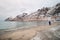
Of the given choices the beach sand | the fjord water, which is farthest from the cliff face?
the beach sand

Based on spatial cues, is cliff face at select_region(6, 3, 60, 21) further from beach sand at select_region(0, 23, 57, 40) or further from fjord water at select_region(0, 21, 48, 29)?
beach sand at select_region(0, 23, 57, 40)

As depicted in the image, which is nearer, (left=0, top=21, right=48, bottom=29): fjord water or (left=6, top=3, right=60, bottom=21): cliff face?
(left=0, top=21, right=48, bottom=29): fjord water

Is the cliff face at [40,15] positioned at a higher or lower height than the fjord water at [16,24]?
higher

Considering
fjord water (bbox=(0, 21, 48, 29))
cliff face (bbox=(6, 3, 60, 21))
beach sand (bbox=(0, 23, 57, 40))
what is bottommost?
beach sand (bbox=(0, 23, 57, 40))

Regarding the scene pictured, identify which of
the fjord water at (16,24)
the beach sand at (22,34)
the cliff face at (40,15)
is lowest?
the beach sand at (22,34)

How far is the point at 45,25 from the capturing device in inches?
81.0

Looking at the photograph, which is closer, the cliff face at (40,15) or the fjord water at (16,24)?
the fjord water at (16,24)

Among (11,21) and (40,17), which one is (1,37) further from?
(40,17)

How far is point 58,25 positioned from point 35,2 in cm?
71

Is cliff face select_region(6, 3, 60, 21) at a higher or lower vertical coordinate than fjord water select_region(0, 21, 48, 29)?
higher

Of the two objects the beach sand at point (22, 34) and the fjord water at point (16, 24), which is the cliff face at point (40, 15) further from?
the beach sand at point (22, 34)

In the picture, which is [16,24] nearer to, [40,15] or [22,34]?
[22,34]

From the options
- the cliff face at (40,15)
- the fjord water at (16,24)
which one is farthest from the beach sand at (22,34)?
the cliff face at (40,15)

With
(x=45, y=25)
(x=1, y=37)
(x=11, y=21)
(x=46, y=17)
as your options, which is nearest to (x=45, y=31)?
(x=45, y=25)
